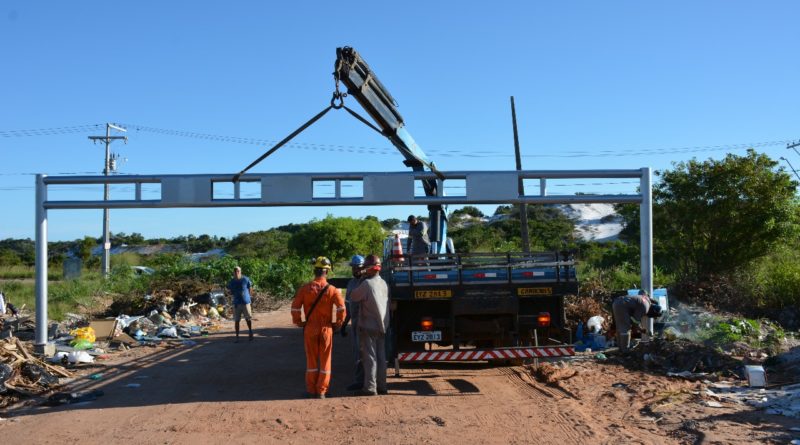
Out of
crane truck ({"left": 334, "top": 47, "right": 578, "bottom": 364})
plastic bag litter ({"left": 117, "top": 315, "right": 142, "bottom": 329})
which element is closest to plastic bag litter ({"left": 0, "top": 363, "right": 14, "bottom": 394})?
crane truck ({"left": 334, "top": 47, "right": 578, "bottom": 364})

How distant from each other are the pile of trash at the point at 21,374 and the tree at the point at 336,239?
38.1 m

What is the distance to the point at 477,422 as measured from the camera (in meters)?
7.81

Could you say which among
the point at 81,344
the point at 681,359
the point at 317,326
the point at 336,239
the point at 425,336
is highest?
the point at 336,239

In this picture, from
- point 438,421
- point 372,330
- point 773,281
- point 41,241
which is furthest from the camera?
point 773,281

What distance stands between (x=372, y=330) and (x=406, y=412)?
1394 millimetres

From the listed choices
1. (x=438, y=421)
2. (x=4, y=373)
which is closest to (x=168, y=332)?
(x=4, y=373)

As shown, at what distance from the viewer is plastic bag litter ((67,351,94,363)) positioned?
42.0ft

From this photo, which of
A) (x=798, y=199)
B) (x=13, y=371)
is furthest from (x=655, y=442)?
(x=798, y=199)

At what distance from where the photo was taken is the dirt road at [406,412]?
7.26 m

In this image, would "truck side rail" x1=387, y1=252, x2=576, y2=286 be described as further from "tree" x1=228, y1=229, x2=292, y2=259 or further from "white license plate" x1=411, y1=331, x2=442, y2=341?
"tree" x1=228, y1=229, x2=292, y2=259

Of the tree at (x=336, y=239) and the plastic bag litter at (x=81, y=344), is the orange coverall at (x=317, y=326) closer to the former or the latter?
the plastic bag litter at (x=81, y=344)

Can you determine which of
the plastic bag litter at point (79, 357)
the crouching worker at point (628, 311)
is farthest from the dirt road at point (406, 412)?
the plastic bag litter at point (79, 357)

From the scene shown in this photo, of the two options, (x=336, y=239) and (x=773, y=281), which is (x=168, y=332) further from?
(x=336, y=239)

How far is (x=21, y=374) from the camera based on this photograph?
1037 centimetres
